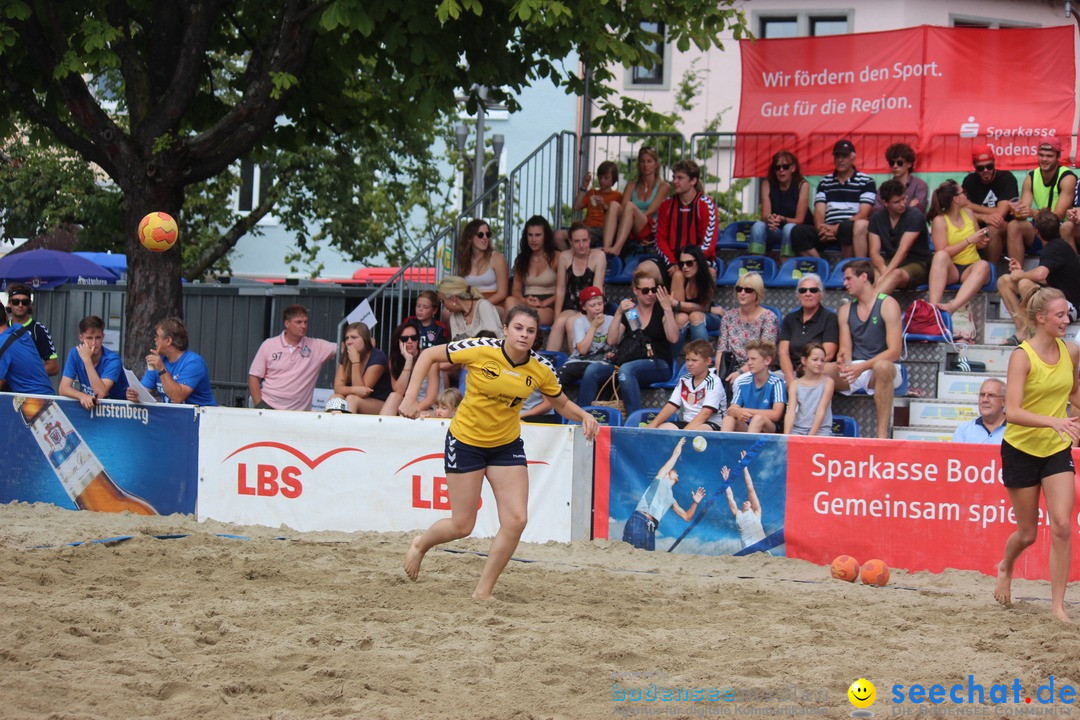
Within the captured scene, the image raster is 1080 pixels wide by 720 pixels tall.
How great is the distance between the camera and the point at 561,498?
32.2ft

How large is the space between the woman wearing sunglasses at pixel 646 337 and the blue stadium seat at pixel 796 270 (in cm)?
192

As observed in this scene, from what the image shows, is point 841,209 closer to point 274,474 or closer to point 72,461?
point 274,474

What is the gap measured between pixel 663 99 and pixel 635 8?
19795 mm

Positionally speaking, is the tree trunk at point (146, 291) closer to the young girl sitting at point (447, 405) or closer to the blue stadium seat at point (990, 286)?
the young girl sitting at point (447, 405)

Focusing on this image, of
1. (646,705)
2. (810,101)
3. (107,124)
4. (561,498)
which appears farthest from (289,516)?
(810,101)

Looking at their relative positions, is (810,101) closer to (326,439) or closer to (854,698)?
(326,439)

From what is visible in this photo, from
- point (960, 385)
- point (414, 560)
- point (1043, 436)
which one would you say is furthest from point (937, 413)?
point (414, 560)

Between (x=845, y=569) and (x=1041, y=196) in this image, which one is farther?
(x=1041, y=196)

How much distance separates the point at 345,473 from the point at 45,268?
1121 centimetres

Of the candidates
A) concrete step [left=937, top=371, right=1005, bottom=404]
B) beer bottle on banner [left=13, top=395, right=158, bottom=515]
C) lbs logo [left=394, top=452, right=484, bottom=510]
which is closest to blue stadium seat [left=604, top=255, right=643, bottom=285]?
concrete step [left=937, top=371, right=1005, bottom=404]

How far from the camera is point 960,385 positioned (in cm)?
1184

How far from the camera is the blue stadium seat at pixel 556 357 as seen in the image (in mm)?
12406

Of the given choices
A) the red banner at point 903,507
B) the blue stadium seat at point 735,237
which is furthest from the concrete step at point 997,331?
the red banner at point 903,507

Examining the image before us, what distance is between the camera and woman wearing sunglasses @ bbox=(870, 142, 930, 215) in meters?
12.8
